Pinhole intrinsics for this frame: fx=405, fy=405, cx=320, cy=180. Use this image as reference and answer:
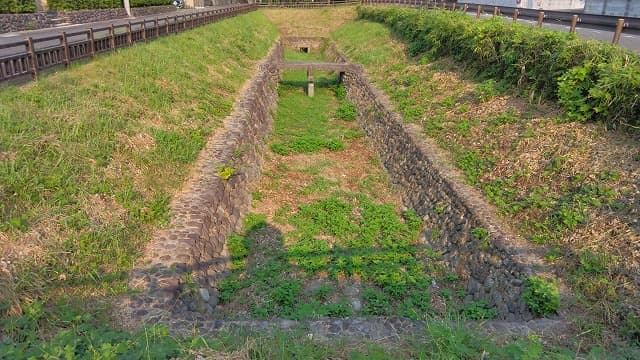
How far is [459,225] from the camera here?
805 cm

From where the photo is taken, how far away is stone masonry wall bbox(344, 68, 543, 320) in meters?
6.29

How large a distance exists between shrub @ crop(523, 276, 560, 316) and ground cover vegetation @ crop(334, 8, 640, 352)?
4 centimetres

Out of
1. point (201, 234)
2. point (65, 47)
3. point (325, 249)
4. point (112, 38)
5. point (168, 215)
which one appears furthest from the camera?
point (112, 38)

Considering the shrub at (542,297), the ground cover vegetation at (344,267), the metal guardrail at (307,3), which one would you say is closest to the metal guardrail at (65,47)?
the ground cover vegetation at (344,267)

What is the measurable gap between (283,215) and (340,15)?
3542cm

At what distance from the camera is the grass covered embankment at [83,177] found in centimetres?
501

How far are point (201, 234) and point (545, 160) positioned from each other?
21.9ft

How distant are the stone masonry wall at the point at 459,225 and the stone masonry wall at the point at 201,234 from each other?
4158 millimetres

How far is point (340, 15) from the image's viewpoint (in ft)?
133

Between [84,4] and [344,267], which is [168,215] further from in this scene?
[84,4]

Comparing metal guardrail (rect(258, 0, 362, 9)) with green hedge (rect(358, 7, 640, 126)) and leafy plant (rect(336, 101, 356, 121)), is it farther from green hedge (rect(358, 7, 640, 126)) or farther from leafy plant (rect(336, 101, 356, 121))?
green hedge (rect(358, 7, 640, 126))

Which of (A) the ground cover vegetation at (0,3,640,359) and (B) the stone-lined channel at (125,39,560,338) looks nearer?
(A) the ground cover vegetation at (0,3,640,359)

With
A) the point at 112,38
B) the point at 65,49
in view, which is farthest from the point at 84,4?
the point at 65,49

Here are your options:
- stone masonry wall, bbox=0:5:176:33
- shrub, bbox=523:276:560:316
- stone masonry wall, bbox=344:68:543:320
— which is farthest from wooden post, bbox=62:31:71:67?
shrub, bbox=523:276:560:316
